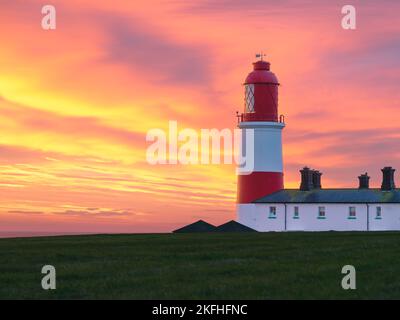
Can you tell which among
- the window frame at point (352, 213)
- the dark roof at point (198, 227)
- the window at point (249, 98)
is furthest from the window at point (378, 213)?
the dark roof at point (198, 227)

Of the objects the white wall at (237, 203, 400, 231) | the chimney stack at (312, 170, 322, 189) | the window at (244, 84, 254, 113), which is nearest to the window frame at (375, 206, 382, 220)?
the white wall at (237, 203, 400, 231)

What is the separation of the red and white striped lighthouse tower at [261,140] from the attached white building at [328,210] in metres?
0.82

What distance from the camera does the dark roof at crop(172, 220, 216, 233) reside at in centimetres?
6556

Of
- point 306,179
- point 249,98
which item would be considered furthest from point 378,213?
point 249,98

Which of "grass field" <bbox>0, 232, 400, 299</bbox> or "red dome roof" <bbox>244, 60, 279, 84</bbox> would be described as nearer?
"grass field" <bbox>0, 232, 400, 299</bbox>

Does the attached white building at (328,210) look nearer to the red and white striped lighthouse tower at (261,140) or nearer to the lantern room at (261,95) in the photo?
the red and white striped lighthouse tower at (261,140)

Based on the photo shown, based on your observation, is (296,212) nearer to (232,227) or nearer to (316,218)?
(316,218)

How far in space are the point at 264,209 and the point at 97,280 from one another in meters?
48.9

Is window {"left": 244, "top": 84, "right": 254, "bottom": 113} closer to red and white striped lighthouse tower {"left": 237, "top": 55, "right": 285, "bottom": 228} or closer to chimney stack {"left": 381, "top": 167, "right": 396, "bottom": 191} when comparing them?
red and white striped lighthouse tower {"left": 237, "top": 55, "right": 285, "bottom": 228}

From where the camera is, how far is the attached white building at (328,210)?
7050cm
